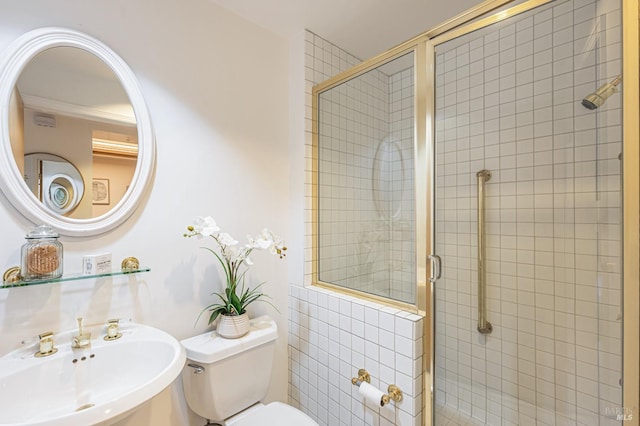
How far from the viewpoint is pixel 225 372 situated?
4.06ft

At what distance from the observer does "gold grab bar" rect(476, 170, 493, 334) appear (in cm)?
140

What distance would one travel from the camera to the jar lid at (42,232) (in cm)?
95

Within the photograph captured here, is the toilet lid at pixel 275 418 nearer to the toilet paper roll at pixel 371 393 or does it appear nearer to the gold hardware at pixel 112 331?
the toilet paper roll at pixel 371 393

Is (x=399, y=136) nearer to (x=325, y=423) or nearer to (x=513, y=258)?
(x=513, y=258)

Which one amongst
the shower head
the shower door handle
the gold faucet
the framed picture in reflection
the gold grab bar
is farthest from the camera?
the gold grab bar

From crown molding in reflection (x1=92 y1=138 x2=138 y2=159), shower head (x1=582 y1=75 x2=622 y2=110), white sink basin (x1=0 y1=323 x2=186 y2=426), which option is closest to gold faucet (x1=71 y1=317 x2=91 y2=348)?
white sink basin (x1=0 y1=323 x2=186 y2=426)

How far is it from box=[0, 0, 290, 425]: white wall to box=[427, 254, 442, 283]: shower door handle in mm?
812

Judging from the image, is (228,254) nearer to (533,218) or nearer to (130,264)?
(130,264)

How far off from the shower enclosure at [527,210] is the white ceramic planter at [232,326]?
25.6 inches

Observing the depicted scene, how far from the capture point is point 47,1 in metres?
1.04

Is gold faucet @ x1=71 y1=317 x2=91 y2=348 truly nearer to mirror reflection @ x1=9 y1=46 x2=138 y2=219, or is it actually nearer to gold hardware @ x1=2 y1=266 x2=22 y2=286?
gold hardware @ x1=2 y1=266 x2=22 y2=286

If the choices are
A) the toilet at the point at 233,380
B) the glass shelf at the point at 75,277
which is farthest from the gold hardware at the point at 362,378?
the glass shelf at the point at 75,277

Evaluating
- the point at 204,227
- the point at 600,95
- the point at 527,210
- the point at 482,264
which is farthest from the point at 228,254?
the point at 600,95

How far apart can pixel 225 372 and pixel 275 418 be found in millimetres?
311
